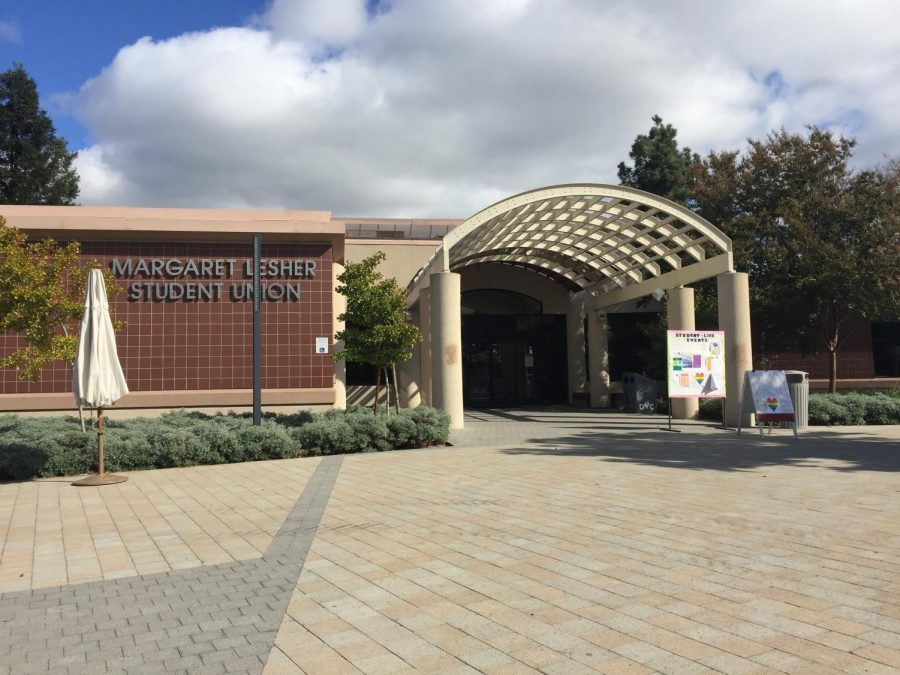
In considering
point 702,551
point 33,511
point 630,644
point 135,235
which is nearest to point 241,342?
point 135,235

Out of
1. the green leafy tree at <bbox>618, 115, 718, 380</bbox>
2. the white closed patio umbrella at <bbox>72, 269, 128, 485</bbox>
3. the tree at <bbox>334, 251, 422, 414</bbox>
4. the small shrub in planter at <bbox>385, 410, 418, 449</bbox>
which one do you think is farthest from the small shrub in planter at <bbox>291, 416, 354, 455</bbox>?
the green leafy tree at <bbox>618, 115, 718, 380</bbox>

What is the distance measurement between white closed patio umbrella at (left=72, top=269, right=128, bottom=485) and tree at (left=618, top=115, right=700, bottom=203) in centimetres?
3565

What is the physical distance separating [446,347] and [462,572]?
34.5 feet

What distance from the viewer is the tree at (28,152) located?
39875 millimetres

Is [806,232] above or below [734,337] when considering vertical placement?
above

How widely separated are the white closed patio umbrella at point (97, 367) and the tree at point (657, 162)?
3565 cm

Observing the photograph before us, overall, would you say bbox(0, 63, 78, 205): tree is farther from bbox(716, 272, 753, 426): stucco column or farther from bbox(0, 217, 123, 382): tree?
bbox(716, 272, 753, 426): stucco column

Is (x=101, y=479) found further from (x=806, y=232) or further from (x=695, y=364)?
(x=806, y=232)

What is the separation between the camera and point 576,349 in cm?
2578

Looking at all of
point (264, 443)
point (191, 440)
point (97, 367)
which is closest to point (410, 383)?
point (264, 443)

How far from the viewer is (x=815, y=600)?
4.34 meters

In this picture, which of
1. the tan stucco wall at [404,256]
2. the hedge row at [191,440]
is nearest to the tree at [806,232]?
the tan stucco wall at [404,256]

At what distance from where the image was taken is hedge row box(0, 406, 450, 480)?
10.2m

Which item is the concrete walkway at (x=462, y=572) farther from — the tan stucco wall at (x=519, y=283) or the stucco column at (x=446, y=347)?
the tan stucco wall at (x=519, y=283)
